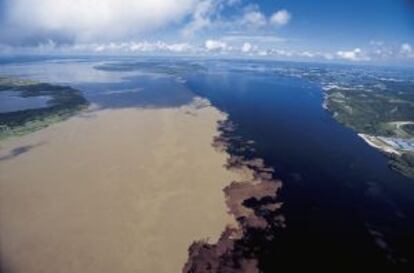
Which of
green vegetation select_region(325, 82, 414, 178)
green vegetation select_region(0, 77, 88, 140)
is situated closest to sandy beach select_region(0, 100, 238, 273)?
green vegetation select_region(0, 77, 88, 140)

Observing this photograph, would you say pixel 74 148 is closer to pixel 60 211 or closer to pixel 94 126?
pixel 94 126

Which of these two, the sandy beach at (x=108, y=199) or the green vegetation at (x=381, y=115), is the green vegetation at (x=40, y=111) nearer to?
the sandy beach at (x=108, y=199)

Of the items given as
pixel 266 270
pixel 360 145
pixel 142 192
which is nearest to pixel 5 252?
pixel 142 192

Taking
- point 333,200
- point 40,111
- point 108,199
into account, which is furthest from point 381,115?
point 40,111

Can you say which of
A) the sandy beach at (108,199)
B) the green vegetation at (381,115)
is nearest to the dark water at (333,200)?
the green vegetation at (381,115)

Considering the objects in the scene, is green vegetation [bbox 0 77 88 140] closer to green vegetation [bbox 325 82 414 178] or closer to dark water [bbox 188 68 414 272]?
dark water [bbox 188 68 414 272]
